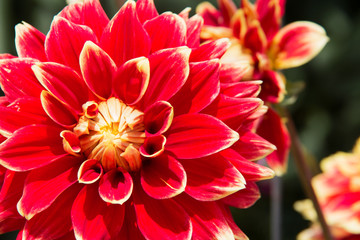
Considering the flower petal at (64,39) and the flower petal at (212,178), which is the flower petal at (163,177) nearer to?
the flower petal at (212,178)

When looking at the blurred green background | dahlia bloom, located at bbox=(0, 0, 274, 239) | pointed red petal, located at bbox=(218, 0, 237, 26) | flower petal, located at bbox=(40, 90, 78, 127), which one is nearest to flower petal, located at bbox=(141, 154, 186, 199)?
dahlia bloom, located at bbox=(0, 0, 274, 239)

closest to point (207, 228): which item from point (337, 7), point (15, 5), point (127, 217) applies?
point (127, 217)

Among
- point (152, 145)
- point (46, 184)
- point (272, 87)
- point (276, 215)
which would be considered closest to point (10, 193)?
point (46, 184)

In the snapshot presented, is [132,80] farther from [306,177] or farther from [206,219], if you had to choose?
[306,177]

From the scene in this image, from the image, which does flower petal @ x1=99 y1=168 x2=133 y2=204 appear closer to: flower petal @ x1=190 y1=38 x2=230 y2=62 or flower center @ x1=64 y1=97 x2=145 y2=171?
flower center @ x1=64 y1=97 x2=145 y2=171

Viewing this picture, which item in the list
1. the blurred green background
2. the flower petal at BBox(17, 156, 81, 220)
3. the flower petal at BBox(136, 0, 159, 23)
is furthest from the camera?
the blurred green background
